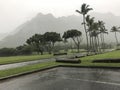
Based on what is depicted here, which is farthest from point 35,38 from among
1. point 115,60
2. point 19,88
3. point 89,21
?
point 19,88

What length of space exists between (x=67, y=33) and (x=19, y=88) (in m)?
58.9

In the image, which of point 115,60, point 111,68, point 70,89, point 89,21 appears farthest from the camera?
point 89,21

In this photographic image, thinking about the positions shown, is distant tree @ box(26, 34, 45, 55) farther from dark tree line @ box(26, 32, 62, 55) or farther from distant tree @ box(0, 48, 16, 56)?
distant tree @ box(0, 48, 16, 56)

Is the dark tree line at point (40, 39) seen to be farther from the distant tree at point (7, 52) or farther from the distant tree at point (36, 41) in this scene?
the distant tree at point (7, 52)

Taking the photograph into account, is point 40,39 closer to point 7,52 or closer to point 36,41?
point 36,41

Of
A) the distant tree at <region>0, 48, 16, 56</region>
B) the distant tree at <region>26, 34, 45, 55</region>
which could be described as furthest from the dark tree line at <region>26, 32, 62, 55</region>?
the distant tree at <region>0, 48, 16, 56</region>

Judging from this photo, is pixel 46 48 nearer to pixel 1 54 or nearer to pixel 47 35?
pixel 47 35

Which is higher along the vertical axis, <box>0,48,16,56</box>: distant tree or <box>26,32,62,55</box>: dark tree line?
<box>26,32,62,55</box>: dark tree line

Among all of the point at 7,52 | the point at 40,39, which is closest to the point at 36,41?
the point at 40,39

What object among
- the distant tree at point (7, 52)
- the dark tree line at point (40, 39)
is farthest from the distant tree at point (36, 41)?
the distant tree at point (7, 52)

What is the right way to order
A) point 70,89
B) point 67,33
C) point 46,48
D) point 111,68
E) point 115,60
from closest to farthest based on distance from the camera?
point 70,89, point 111,68, point 115,60, point 67,33, point 46,48

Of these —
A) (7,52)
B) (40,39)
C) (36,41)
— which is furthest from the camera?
(40,39)

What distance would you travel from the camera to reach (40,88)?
336 inches

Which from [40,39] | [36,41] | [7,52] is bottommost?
[7,52]
